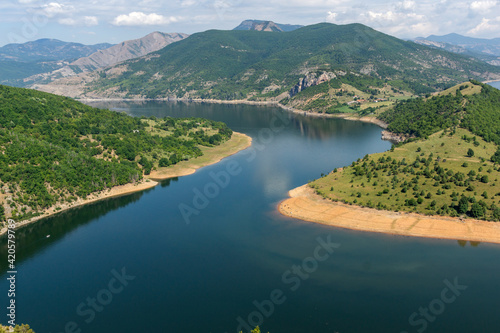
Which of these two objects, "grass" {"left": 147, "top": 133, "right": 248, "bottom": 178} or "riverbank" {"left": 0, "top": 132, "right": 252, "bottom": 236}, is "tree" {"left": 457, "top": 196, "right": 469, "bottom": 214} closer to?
"riverbank" {"left": 0, "top": 132, "right": 252, "bottom": 236}

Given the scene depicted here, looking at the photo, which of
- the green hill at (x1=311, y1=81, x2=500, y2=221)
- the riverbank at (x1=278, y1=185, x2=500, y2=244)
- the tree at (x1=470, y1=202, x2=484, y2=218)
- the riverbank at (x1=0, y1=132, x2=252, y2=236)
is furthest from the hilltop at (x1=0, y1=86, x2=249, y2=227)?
the tree at (x1=470, y1=202, x2=484, y2=218)

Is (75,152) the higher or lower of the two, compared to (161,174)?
higher

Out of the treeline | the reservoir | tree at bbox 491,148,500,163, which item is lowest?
the reservoir

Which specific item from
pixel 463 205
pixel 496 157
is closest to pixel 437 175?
pixel 463 205

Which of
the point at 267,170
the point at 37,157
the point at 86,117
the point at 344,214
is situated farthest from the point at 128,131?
the point at 344,214

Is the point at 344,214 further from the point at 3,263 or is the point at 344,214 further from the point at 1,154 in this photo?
the point at 1,154

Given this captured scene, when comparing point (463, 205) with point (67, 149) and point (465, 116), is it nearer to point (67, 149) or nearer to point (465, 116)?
point (465, 116)

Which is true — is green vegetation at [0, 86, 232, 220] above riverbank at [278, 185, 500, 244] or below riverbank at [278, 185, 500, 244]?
above
